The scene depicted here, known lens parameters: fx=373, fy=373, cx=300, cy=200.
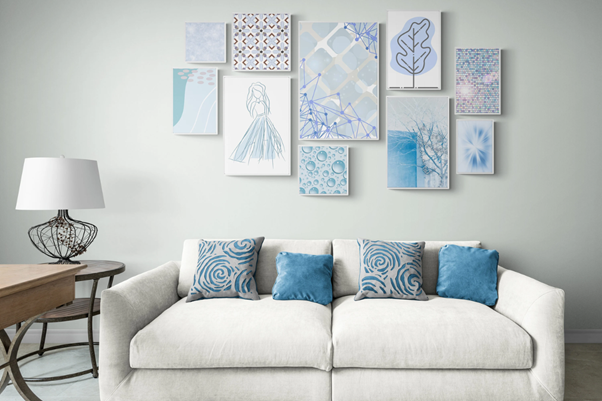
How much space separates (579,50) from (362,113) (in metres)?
1.62

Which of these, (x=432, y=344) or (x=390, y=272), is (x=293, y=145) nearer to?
(x=390, y=272)

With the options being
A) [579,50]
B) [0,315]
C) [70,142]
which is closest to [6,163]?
[70,142]

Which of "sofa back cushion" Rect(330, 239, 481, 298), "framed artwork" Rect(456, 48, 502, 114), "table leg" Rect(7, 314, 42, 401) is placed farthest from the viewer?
"framed artwork" Rect(456, 48, 502, 114)

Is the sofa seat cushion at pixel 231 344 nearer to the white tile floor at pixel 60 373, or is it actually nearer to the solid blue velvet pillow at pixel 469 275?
the white tile floor at pixel 60 373

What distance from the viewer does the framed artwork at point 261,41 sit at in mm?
2678

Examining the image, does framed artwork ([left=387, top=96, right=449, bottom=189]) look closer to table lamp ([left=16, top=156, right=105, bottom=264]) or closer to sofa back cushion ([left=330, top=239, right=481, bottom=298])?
sofa back cushion ([left=330, top=239, right=481, bottom=298])

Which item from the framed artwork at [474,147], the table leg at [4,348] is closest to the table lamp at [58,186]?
the table leg at [4,348]

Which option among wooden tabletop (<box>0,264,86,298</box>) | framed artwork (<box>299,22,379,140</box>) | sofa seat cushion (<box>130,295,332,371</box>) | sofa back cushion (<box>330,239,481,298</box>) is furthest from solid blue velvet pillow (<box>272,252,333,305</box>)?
wooden tabletop (<box>0,264,86,298</box>)

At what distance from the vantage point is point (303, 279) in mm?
2170

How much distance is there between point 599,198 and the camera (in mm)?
2686

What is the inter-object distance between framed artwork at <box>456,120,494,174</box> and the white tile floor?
2.70 meters

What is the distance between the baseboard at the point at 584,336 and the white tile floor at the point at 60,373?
311 cm

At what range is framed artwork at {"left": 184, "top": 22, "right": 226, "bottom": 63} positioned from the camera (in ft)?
8.79

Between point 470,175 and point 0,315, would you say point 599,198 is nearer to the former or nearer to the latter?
point 470,175
